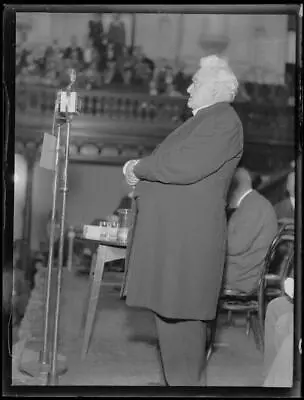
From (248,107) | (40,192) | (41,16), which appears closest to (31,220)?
(40,192)

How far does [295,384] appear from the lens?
2.55 m

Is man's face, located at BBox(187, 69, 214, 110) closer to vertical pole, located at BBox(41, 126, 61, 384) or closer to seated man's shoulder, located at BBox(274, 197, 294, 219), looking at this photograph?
vertical pole, located at BBox(41, 126, 61, 384)

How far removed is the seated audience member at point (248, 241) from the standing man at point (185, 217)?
892 millimetres

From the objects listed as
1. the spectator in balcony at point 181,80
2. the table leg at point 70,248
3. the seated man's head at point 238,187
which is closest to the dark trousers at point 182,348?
the seated man's head at point 238,187

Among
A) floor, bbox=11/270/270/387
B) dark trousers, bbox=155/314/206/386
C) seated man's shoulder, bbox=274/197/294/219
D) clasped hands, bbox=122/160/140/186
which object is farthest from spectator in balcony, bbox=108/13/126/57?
dark trousers, bbox=155/314/206/386

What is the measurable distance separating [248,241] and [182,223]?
1.10m

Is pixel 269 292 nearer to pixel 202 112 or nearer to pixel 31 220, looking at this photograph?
pixel 202 112

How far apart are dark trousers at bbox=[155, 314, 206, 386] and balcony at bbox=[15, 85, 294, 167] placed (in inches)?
221

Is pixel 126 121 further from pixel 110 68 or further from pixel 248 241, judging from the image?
pixel 248 241

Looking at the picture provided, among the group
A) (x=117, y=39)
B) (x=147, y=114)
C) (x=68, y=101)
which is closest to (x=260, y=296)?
(x=68, y=101)

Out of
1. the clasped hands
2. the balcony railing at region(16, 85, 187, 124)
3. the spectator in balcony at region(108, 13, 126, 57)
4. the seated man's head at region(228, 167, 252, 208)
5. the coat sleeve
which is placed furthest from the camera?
the balcony railing at region(16, 85, 187, 124)

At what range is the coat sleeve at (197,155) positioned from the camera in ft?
8.11

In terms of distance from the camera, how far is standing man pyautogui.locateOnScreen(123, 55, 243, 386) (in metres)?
2.49

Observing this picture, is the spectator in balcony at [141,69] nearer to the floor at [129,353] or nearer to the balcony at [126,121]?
the balcony at [126,121]
